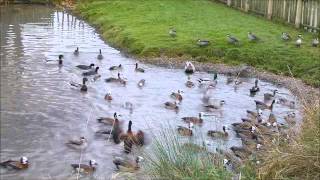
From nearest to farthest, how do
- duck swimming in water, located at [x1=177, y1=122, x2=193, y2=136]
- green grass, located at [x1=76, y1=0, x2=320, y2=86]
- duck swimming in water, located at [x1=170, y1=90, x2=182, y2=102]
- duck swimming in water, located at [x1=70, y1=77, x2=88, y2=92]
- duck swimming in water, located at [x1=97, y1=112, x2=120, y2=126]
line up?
duck swimming in water, located at [x1=177, y1=122, x2=193, y2=136]
duck swimming in water, located at [x1=97, y1=112, x2=120, y2=126]
duck swimming in water, located at [x1=170, y1=90, x2=182, y2=102]
duck swimming in water, located at [x1=70, y1=77, x2=88, y2=92]
green grass, located at [x1=76, y1=0, x2=320, y2=86]

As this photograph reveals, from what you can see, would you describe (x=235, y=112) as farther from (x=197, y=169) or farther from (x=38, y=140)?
(x=197, y=169)

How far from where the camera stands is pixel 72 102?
19.3m

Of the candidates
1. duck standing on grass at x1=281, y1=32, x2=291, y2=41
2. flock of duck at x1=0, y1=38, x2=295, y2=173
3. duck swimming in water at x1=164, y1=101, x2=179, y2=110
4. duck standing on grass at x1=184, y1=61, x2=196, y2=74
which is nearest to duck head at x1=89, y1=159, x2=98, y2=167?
flock of duck at x1=0, y1=38, x2=295, y2=173

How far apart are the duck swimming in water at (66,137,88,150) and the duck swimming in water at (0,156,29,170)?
1.65 meters

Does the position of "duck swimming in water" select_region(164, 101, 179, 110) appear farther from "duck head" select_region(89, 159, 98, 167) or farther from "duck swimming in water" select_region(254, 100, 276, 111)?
"duck head" select_region(89, 159, 98, 167)

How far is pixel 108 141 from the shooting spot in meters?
15.5

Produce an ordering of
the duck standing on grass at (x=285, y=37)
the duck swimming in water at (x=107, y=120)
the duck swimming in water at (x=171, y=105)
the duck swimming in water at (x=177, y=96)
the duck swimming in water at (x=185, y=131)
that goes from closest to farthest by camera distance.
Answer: the duck swimming in water at (x=185, y=131) < the duck swimming in water at (x=107, y=120) < the duck swimming in water at (x=171, y=105) < the duck swimming in water at (x=177, y=96) < the duck standing on grass at (x=285, y=37)

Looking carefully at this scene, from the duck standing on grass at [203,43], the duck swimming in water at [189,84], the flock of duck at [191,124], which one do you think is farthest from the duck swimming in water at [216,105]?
the duck standing on grass at [203,43]

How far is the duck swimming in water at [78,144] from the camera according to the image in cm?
1471

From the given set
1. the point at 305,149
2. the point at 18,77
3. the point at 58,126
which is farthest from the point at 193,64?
the point at 305,149

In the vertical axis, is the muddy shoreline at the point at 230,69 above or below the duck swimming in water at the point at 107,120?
above

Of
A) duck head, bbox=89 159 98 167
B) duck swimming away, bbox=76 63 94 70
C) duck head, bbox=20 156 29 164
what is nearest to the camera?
duck head, bbox=20 156 29 164

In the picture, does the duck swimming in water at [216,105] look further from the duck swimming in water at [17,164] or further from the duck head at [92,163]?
the duck swimming in water at [17,164]

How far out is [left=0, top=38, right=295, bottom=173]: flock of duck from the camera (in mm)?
12953
